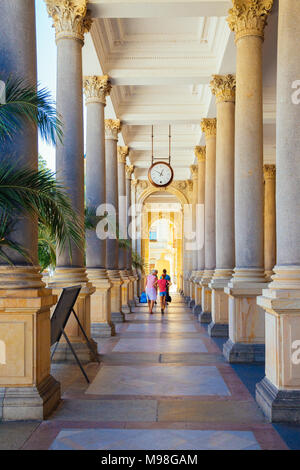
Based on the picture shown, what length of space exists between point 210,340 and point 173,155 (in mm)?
16686

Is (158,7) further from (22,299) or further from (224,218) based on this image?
(22,299)

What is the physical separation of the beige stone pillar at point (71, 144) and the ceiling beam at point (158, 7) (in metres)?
0.73

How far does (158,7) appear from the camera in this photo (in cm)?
1109

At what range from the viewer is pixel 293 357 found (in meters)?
→ 5.87

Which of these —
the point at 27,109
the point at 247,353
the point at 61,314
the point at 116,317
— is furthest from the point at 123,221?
the point at 27,109

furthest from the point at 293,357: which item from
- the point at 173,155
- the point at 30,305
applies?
the point at 173,155

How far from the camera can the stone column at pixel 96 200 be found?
1260cm

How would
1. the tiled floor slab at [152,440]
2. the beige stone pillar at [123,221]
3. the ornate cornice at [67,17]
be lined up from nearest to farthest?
the tiled floor slab at [152,440], the ornate cornice at [67,17], the beige stone pillar at [123,221]

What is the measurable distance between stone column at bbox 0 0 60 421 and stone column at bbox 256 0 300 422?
269 centimetres

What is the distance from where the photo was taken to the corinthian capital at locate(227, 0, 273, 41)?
31.9 feet

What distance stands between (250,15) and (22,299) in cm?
717

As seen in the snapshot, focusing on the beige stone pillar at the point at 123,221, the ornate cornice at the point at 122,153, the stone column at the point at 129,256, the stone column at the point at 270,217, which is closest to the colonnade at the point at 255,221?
the beige stone pillar at the point at 123,221

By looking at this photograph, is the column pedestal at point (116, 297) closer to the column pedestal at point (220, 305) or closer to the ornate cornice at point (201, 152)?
the column pedestal at point (220, 305)

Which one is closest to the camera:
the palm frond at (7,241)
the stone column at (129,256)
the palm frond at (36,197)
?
the palm frond at (36,197)
